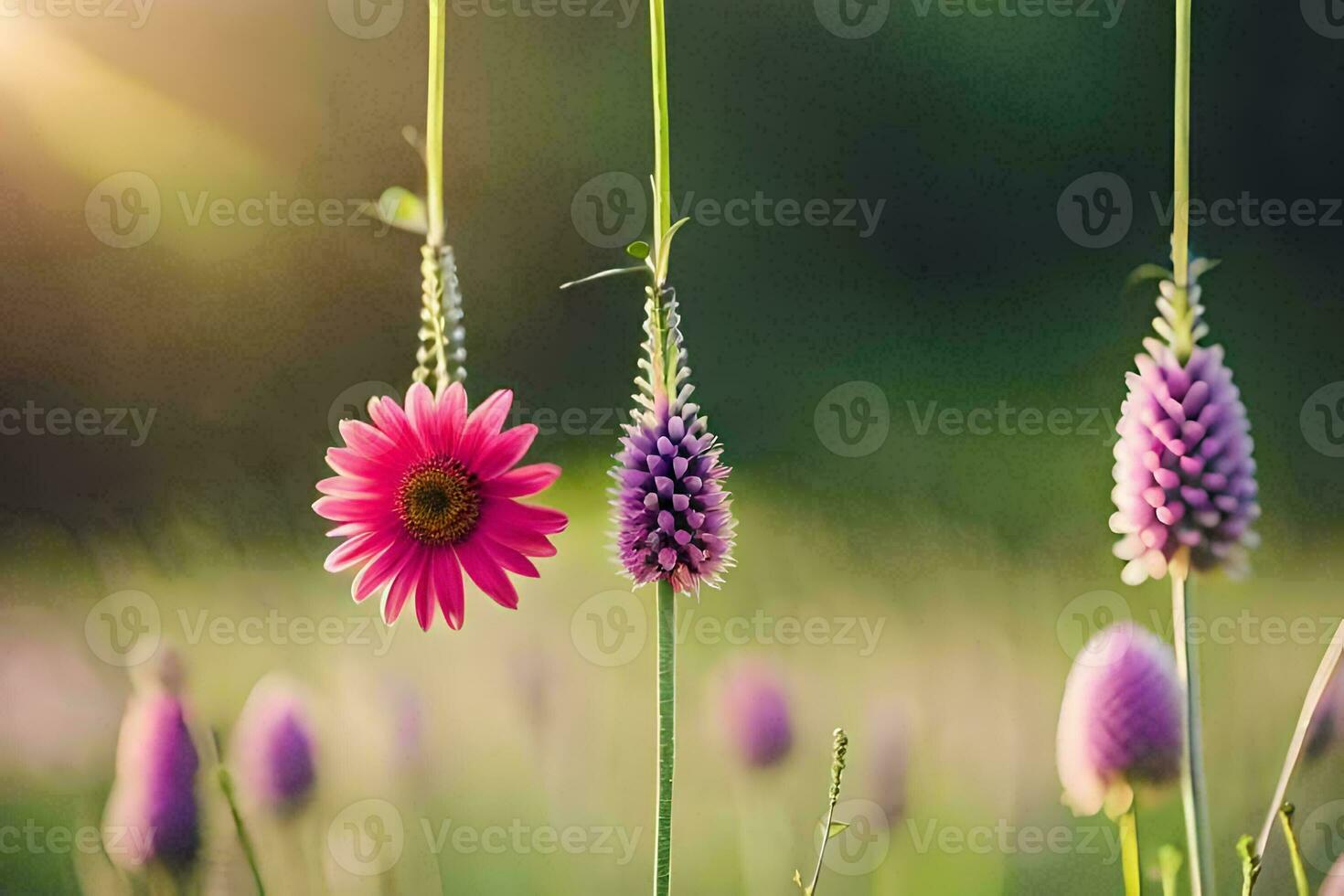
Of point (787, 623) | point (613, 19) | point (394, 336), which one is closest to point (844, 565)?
point (787, 623)

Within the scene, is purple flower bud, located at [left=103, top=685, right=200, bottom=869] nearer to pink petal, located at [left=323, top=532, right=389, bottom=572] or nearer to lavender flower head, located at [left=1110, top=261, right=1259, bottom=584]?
pink petal, located at [left=323, top=532, right=389, bottom=572]

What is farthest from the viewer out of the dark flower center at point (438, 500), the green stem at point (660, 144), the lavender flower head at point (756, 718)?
the lavender flower head at point (756, 718)

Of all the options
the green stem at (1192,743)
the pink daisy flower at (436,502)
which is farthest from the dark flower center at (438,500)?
the green stem at (1192,743)

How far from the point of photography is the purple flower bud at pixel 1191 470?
0.59 meters

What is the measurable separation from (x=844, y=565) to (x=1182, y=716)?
0.40 m

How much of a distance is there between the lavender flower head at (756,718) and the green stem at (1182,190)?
0.38m

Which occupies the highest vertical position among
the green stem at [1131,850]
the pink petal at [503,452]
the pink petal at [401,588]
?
the pink petal at [503,452]

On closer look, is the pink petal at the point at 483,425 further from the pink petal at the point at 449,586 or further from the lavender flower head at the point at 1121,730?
the lavender flower head at the point at 1121,730

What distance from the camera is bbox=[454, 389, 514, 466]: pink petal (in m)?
0.66

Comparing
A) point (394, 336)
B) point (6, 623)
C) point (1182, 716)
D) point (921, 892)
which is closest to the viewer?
point (1182, 716)

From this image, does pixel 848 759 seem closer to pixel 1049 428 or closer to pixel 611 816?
pixel 611 816

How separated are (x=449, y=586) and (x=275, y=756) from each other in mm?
189

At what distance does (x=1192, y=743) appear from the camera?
592 mm

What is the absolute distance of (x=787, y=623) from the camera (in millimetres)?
895
